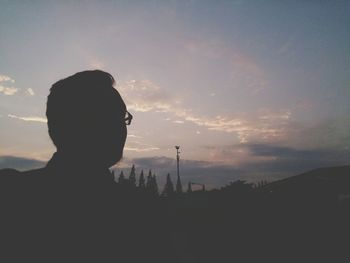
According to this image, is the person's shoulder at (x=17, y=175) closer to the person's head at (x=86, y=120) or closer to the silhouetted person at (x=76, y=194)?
the silhouetted person at (x=76, y=194)

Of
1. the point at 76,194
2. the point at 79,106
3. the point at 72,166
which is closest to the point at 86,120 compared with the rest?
the point at 79,106

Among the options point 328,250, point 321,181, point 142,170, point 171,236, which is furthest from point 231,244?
point 142,170

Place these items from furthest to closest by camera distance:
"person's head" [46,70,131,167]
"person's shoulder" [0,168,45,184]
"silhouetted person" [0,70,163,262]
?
"person's head" [46,70,131,167], "person's shoulder" [0,168,45,184], "silhouetted person" [0,70,163,262]

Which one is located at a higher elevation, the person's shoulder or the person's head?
the person's head

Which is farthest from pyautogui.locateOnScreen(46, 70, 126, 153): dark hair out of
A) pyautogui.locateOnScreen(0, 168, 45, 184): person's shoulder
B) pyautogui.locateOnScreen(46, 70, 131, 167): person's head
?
pyautogui.locateOnScreen(0, 168, 45, 184): person's shoulder

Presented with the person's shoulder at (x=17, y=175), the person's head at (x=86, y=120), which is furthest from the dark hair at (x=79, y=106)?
the person's shoulder at (x=17, y=175)

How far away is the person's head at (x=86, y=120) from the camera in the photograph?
1.70m

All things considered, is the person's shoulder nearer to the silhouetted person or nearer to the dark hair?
the silhouetted person

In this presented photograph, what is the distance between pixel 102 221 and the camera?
1644 millimetres

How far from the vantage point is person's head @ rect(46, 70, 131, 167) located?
5.59 feet

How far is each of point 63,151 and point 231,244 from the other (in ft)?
39.1

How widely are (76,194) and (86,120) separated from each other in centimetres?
50

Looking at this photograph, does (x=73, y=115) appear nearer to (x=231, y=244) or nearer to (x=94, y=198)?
(x=94, y=198)

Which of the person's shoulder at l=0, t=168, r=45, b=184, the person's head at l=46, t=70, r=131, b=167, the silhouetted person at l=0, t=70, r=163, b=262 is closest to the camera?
the silhouetted person at l=0, t=70, r=163, b=262
